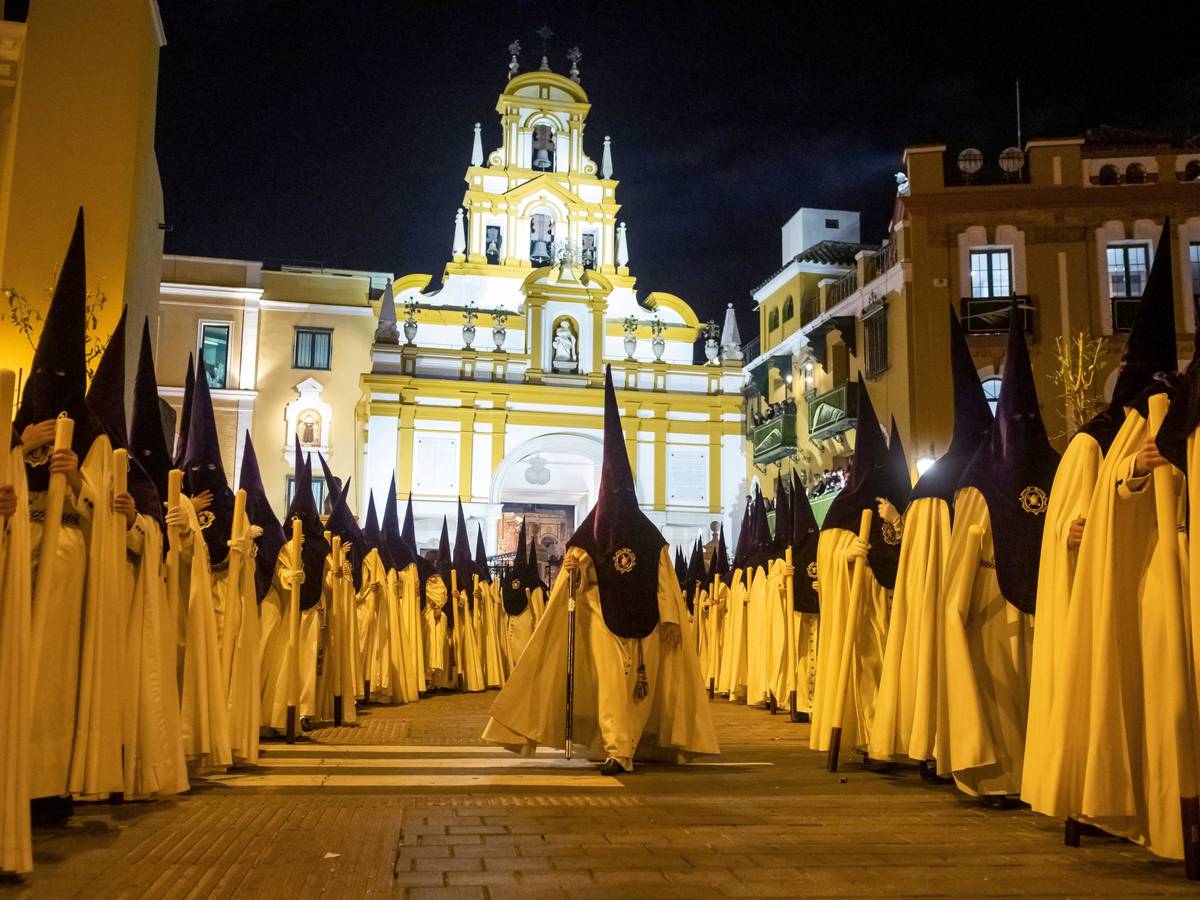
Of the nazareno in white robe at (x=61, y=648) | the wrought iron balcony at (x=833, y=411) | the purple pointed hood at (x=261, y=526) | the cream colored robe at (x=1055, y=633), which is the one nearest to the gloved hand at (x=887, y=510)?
the cream colored robe at (x=1055, y=633)

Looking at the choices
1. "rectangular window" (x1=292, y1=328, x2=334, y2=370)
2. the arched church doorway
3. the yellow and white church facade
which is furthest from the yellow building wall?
the arched church doorway

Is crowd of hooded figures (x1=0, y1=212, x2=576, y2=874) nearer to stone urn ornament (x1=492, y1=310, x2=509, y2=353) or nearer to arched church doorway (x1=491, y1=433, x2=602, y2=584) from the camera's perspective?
arched church doorway (x1=491, y1=433, x2=602, y2=584)

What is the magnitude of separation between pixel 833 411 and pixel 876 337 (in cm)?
223

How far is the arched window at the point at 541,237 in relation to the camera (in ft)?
121

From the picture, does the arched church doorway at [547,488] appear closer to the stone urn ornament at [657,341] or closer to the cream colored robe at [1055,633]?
the stone urn ornament at [657,341]

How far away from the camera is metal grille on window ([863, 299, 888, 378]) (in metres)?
25.8

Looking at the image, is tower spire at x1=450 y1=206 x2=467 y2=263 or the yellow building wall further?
tower spire at x1=450 y1=206 x2=467 y2=263

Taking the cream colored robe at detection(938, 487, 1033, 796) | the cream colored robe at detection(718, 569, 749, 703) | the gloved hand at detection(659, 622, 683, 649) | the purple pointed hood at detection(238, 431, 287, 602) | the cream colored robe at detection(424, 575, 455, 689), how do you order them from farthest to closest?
1. the cream colored robe at detection(424, 575, 455, 689)
2. the cream colored robe at detection(718, 569, 749, 703)
3. the purple pointed hood at detection(238, 431, 287, 602)
4. the gloved hand at detection(659, 622, 683, 649)
5. the cream colored robe at detection(938, 487, 1033, 796)

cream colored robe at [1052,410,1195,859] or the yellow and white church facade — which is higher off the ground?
the yellow and white church facade

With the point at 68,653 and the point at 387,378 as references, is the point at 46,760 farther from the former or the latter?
the point at 387,378

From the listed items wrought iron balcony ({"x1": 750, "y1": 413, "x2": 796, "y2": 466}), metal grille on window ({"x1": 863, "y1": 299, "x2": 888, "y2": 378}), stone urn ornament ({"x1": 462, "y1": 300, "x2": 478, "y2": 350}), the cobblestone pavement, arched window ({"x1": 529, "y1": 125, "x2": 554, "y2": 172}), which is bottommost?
the cobblestone pavement

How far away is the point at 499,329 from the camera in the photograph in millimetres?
33656

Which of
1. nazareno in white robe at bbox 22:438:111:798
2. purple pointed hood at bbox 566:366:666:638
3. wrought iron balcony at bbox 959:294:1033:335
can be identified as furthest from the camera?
wrought iron balcony at bbox 959:294:1033:335

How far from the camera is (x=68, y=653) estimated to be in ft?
16.9
